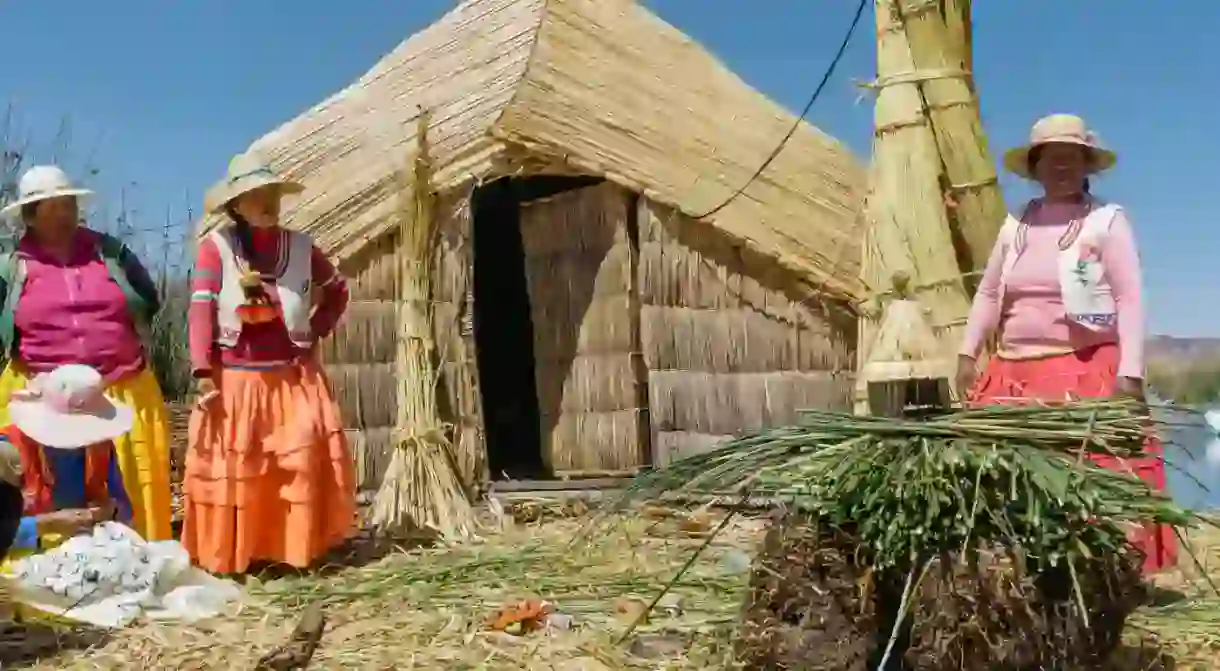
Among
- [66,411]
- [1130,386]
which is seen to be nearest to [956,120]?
[1130,386]

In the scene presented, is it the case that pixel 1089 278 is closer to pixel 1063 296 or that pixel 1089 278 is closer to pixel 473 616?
pixel 1063 296

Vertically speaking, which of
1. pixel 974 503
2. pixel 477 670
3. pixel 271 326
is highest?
pixel 271 326

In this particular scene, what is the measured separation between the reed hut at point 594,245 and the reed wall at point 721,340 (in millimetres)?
10

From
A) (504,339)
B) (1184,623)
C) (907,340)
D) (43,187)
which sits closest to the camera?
(1184,623)

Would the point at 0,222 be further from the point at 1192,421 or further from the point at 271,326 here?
the point at 1192,421

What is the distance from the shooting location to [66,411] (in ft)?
15.6

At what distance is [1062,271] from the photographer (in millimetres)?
3893

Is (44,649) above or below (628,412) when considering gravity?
below

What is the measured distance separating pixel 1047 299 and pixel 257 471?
2.98 meters

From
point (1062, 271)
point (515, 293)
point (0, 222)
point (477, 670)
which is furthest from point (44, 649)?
point (515, 293)

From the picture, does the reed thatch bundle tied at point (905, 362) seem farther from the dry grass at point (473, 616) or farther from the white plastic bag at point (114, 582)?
the white plastic bag at point (114, 582)

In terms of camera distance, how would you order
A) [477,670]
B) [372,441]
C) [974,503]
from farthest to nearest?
[372,441] < [477,670] < [974,503]

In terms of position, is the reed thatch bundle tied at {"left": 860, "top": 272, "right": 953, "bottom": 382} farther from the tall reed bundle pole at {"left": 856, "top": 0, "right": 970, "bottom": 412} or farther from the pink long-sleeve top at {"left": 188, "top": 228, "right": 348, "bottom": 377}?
the pink long-sleeve top at {"left": 188, "top": 228, "right": 348, "bottom": 377}

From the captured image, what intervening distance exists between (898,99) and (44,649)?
361cm
